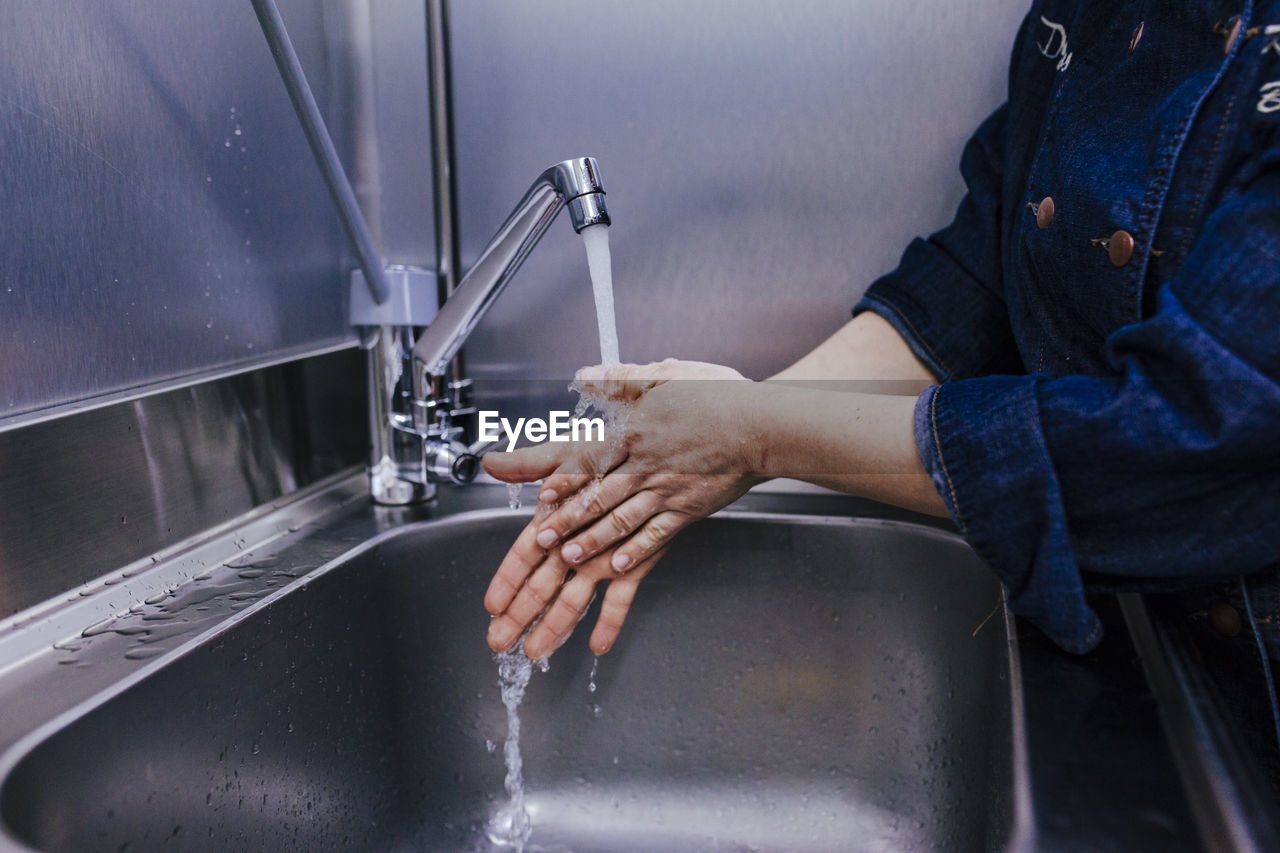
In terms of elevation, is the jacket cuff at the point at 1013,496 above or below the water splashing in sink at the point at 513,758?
above

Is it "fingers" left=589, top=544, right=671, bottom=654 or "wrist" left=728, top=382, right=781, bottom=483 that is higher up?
"wrist" left=728, top=382, right=781, bottom=483

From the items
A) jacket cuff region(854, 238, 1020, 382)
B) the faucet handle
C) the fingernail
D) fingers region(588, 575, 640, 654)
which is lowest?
the fingernail

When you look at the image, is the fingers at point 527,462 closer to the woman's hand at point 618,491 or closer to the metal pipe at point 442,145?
the woman's hand at point 618,491

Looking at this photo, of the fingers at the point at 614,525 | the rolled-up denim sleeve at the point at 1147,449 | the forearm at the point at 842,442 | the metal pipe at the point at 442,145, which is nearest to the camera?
the rolled-up denim sleeve at the point at 1147,449

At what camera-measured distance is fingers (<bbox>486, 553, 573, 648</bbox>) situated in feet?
2.04

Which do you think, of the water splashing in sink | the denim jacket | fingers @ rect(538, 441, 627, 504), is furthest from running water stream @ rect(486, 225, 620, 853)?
the denim jacket

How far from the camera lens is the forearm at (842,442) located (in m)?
0.49

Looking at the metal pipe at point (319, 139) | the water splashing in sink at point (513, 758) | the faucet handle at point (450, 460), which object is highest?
the metal pipe at point (319, 139)

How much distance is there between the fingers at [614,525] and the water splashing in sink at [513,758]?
Result: 14 cm

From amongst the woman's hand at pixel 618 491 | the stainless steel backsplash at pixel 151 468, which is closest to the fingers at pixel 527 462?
the woman's hand at pixel 618 491

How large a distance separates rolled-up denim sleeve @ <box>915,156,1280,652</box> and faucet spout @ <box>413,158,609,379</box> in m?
0.27

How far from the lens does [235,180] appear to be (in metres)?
0.68

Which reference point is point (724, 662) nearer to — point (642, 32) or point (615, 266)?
point (615, 266)
